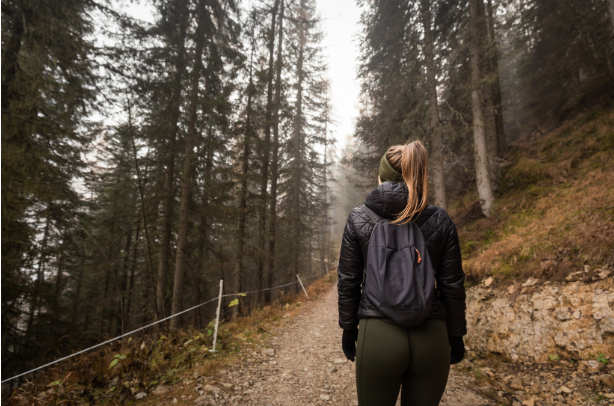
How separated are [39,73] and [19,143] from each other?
162 cm

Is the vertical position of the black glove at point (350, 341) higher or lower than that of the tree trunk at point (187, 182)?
lower

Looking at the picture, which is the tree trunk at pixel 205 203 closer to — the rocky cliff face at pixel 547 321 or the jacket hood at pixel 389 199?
the rocky cliff face at pixel 547 321

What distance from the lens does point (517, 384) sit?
139 inches

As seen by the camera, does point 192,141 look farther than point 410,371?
Yes

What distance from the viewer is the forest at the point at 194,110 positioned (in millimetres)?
5711

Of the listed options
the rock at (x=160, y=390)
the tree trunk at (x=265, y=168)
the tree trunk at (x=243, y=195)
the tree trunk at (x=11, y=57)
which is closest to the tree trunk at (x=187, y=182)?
the tree trunk at (x=243, y=195)

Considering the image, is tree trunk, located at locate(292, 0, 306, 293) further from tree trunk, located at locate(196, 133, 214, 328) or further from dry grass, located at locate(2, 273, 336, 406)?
dry grass, located at locate(2, 273, 336, 406)

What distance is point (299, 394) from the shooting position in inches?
149

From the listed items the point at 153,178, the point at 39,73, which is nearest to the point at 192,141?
the point at 153,178

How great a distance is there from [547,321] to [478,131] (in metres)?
6.62

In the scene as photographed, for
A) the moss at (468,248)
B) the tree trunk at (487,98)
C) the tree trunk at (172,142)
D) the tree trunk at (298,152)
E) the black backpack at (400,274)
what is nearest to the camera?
the black backpack at (400,274)

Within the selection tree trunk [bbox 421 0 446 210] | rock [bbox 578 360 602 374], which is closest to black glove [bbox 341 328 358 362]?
rock [bbox 578 360 602 374]

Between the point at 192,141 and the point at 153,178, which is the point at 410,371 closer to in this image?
the point at 192,141

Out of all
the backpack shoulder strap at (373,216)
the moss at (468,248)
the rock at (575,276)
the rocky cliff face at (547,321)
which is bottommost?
the rocky cliff face at (547,321)
